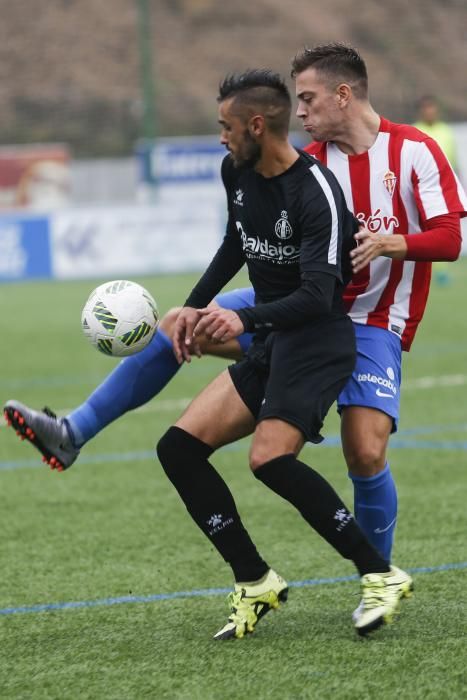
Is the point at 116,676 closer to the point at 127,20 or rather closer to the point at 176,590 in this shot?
the point at 176,590

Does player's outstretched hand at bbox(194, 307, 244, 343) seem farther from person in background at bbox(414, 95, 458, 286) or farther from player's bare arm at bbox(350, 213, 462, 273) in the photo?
person in background at bbox(414, 95, 458, 286)

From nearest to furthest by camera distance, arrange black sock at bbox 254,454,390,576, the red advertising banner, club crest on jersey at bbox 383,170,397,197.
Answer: black sock at bbox 254,454,390,576 → club crest on jersey at bbox 383,170,397,197 → the red advertising banner

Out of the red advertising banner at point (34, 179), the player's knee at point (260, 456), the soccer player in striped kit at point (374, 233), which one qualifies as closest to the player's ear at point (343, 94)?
the soccer player in striped kit at point (374, 233)

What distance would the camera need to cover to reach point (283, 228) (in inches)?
163

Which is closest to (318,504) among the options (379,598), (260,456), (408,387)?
(260,456)

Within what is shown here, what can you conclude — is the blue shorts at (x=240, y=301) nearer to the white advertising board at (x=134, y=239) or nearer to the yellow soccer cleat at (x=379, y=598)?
the yellow soccer cleat at (x=379, y=598)

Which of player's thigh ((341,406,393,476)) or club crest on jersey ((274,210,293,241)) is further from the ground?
club crest on jersey ((274,210,293,241))

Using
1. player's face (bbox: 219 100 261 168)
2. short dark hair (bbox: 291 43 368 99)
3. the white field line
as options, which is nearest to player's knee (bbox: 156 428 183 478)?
player's face (bbox: 219 100 261 168)

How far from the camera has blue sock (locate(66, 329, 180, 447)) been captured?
4945mm

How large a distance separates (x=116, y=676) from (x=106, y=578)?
1365mm

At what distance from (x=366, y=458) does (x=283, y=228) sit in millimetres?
843

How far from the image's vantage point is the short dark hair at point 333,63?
175 inches

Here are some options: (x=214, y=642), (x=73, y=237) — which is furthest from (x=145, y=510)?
(x=73, y=237)

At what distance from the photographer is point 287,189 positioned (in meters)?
4.12
